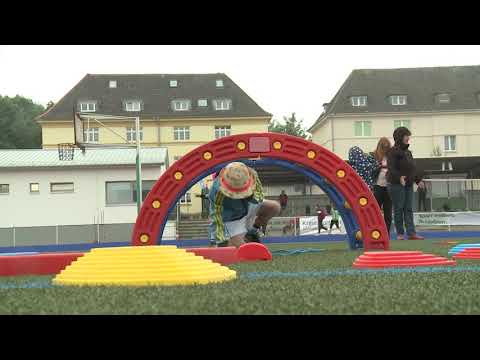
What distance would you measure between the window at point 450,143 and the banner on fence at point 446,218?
122 feet

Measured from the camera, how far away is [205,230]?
120ft

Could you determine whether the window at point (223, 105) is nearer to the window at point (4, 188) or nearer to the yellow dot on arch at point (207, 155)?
the window at point (4, 188)

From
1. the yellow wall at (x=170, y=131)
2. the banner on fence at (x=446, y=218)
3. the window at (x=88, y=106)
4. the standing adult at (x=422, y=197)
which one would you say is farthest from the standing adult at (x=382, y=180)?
the window at (x=88, y=106)

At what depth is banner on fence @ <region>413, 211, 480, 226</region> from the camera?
2478cm

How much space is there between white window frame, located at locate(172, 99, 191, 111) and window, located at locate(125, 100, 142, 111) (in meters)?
3.01

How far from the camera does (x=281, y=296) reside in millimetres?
4773

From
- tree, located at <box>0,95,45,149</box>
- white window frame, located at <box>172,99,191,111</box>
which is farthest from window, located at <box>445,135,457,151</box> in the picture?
tree, located at <box>0,95,45,149</box>

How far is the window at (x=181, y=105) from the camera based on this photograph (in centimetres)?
6412

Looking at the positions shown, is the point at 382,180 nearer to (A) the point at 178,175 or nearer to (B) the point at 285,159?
(B) the point at 285,159

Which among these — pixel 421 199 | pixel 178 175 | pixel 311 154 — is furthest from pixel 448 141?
pixel 178 175

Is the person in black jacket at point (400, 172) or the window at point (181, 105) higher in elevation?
the window at point (181, 105)
